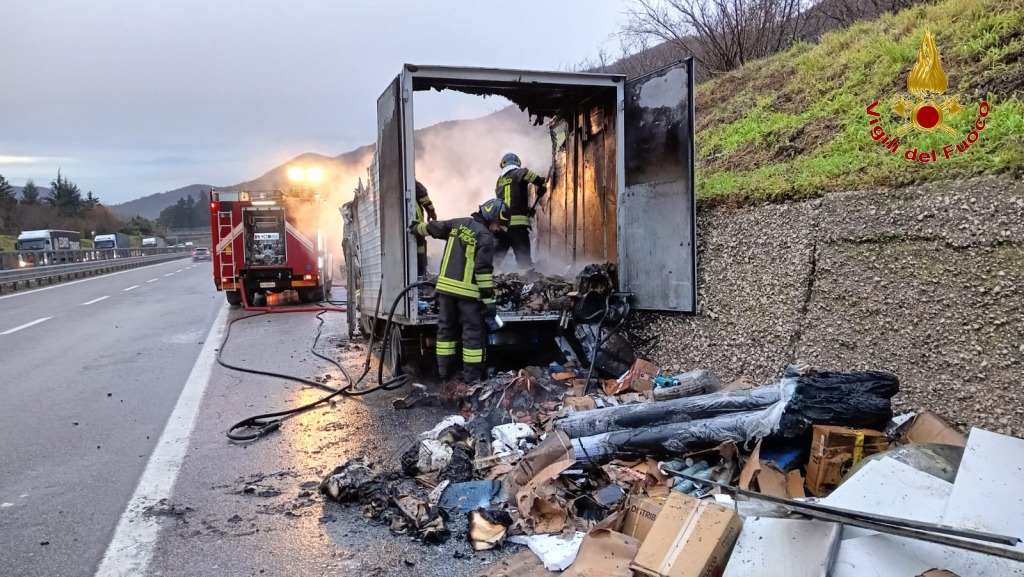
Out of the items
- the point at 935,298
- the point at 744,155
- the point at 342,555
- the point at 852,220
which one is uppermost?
the point at 744,155

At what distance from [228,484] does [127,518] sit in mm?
577

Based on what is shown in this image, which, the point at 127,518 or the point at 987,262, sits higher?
the point at 987,262

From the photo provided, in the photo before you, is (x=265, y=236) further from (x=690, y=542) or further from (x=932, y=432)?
(x=932, y=432)

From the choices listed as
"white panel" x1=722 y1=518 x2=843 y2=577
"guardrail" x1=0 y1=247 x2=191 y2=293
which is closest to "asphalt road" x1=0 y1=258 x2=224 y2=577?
"white panel" x1=722 y1=518 x2=843 y2=577

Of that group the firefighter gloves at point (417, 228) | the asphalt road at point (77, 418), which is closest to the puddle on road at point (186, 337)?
the asphalt road at point (77, 418)

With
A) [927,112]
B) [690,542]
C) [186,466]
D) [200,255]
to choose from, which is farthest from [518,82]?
[200,255]

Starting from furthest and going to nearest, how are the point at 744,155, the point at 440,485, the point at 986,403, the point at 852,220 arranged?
the point at 744,155 < the point at 852,220 < the point at 440,485 < the point at 986,403

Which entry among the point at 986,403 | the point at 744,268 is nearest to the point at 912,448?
the point at 986,403

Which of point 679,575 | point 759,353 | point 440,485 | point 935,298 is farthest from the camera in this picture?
point 759,353

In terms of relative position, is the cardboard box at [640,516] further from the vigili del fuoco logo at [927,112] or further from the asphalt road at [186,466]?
the vigili del fuoco logo at [927,112]

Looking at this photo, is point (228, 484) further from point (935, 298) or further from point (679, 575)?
point (935, 298)

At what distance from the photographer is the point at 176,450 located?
4.50 m

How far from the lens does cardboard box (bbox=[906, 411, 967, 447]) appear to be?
3031mm

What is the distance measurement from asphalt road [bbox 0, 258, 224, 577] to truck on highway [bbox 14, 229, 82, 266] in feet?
46.8
